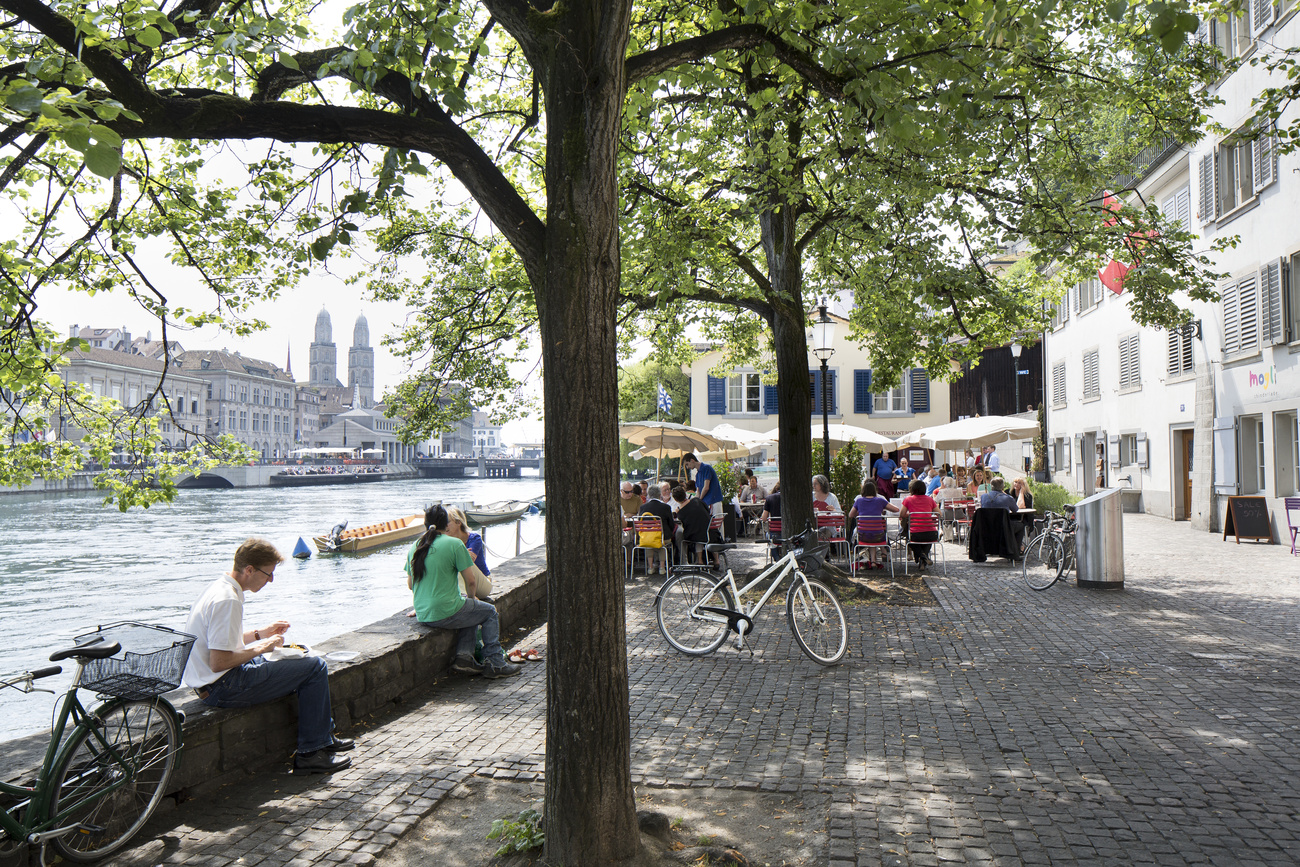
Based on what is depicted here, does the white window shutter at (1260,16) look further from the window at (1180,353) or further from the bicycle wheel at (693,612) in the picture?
the bicycle wheel at (693,612)

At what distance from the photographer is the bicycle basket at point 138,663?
Result: 401 cm

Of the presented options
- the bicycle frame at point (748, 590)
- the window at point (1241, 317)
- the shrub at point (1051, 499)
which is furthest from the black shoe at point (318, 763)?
the shrub at point (1051, 499)

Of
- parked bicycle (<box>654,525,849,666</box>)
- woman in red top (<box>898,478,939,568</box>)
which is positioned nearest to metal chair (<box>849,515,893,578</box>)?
woman in red top (<box>898,478,939,568</box>)

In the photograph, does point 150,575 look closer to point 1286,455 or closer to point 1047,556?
point 1047,556

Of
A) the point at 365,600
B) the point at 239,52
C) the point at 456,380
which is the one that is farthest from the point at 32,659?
the point at 239,52

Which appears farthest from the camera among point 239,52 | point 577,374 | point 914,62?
point 914,62

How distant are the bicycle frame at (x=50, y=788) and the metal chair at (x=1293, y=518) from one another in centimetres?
1532

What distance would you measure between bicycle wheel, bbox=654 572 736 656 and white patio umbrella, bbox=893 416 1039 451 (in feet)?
36.8

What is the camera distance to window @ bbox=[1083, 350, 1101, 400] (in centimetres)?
2634

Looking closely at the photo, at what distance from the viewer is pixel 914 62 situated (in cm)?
501

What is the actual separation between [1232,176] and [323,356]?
17747 centimetres

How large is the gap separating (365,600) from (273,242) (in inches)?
486

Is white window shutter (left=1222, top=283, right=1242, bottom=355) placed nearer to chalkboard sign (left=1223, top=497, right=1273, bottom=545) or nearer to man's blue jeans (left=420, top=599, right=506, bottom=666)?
chalkboard sign (left=1223, top=497, right=1273, bottom=545)

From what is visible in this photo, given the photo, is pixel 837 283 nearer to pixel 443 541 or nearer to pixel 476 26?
pixel 476 26
